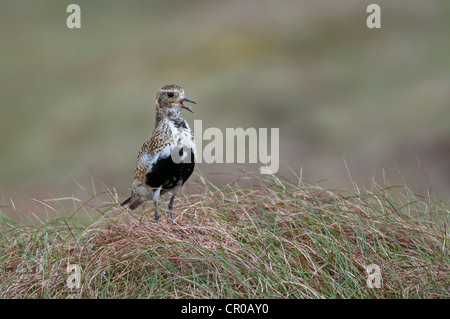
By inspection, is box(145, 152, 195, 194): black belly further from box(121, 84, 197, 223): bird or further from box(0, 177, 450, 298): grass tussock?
box(0, 177, 450, 298): grass tussock

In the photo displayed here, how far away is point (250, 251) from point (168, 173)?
→ 1.19 metres

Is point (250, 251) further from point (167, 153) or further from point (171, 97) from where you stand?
point (171, 97)

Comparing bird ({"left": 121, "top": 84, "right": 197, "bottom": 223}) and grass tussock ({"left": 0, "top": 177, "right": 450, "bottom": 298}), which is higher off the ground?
bird ({"left": 121, "top": 84, "right": 197, "bottom": 223})

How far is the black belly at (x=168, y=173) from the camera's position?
21.4ft

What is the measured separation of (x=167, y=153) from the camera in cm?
651

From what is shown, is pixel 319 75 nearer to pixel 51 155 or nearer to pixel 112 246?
pixel 51 155

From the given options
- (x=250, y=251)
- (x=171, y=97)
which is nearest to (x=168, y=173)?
(x=171, y=97)

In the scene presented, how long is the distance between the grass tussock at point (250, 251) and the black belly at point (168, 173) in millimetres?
280

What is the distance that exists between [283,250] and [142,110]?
18.6 m

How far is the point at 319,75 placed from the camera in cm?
2523

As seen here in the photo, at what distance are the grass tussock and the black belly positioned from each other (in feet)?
0.92

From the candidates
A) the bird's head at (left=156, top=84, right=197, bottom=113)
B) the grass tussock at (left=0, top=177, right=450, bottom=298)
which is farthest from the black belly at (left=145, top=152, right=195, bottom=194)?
the bird's head at (left=156, top=84, right=197, bottom=113)

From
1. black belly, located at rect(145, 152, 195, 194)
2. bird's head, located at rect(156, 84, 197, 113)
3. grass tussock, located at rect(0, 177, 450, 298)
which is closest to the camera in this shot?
grass tussock, located at rect(0, 177, 450, 298)

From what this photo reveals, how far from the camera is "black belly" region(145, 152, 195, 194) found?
6516mm
